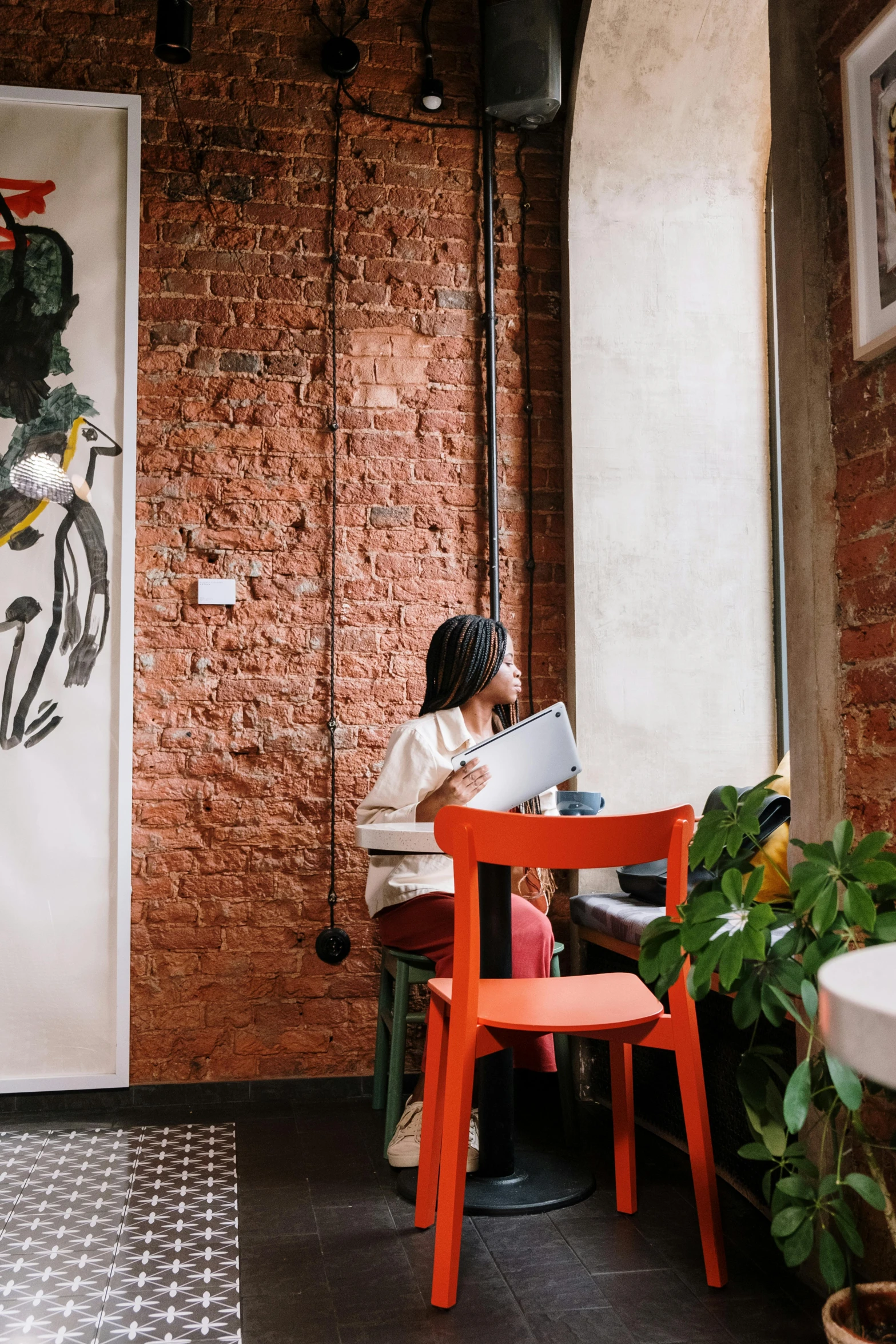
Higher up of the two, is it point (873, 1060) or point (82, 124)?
point (82, 124)

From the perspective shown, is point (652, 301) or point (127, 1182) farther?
point (652, 301)

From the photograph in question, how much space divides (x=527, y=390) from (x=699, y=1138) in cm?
242

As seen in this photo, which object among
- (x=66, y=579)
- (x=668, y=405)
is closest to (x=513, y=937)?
(x=66, y=579)

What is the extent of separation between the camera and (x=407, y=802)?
9.32 ft

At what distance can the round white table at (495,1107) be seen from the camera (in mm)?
2332

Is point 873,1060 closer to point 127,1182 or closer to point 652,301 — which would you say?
point 127,1182

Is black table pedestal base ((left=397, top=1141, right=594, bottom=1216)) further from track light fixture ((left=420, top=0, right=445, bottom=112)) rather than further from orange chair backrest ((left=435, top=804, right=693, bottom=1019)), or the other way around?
track light fixture ((left=420, top=0, right=445, bottom=112))

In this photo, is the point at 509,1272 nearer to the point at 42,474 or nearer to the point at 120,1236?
the point at 120,1236

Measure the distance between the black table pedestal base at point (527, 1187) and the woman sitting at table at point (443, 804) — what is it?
8 cm

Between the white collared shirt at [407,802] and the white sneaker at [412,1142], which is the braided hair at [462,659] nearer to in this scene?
the white collared shirt at [407,802]

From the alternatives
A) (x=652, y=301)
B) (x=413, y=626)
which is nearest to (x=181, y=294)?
(x=413, y=626)

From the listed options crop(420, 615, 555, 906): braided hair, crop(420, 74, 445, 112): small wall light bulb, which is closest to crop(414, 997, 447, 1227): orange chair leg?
crop(420, 615, 555, 906): braided hair

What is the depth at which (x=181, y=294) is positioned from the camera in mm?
3428

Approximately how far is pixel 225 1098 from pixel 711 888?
6.75ft
